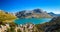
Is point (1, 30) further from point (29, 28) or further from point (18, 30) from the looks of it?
point (29, 28)

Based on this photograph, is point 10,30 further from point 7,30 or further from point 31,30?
point 31,30

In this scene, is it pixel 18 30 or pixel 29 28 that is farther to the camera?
pixel 29 28

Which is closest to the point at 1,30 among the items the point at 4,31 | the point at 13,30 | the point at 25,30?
the point at 4,31

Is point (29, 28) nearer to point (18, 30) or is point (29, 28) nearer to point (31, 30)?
point (31, 30)

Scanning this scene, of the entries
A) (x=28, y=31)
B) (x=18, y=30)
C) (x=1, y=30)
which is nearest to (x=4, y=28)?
(x=1, y=30)

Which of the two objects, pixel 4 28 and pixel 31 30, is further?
pixel 31 30

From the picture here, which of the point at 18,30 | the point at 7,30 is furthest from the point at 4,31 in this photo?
the point at 18,30

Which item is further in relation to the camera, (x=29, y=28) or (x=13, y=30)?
(x=29, y=28)
